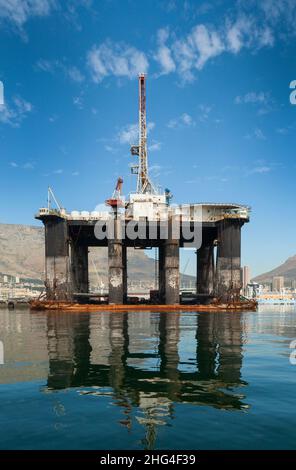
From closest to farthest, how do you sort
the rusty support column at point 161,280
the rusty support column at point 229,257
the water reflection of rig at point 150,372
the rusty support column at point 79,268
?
the water reflection of rig at point 150,372, the rusty support column at point 229,257, the rusty support column at point 161,280, the rusty support column at point 79,268

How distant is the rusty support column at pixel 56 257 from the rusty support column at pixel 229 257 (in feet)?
113

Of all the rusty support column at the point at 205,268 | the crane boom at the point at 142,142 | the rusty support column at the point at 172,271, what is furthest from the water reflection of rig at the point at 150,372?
the crane boom at the point at 142,142

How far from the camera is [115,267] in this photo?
83062 mm

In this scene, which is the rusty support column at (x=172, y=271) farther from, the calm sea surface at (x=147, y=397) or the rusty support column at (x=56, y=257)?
the calm sea surface at (x=147, y=397)

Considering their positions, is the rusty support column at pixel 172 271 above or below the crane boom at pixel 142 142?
below

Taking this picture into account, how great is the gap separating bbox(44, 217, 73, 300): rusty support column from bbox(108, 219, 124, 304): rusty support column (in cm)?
950

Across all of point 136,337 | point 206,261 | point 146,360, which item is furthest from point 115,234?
point 146,360

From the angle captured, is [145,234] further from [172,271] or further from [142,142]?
[142,142]

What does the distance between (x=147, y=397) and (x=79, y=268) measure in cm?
8930

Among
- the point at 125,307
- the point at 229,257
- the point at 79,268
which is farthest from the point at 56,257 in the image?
the point at 229,257

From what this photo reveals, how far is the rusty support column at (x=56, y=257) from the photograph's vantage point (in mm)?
80875

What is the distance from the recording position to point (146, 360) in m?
24.0

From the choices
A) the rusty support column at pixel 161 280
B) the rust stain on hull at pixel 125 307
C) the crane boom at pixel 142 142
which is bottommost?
the rust stain on hull at pixel 125 307

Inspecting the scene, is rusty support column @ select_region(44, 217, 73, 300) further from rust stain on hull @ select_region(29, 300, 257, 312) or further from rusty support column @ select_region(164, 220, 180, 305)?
rusty support column @ select_region(164, 220, 180, 305)
